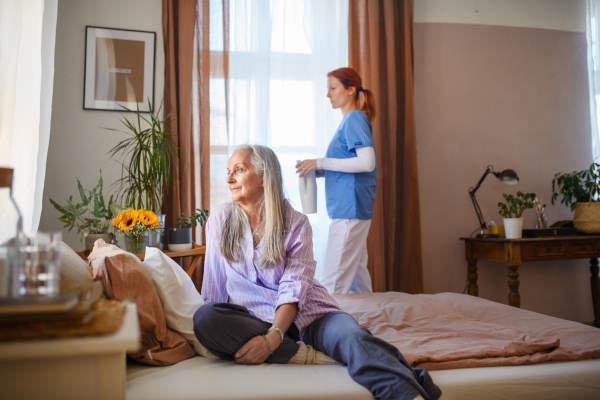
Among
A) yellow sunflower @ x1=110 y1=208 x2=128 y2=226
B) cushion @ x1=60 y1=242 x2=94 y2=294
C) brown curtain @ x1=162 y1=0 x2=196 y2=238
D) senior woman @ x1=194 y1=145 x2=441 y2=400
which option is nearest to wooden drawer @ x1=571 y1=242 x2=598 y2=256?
senior woman @ x1=194 y1=145 x2=441 y2=400

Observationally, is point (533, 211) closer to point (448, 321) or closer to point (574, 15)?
point (574, 15)

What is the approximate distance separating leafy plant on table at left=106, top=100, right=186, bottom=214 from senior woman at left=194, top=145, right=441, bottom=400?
3.07ft

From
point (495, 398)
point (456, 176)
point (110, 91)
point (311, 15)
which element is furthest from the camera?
point (456, 176)

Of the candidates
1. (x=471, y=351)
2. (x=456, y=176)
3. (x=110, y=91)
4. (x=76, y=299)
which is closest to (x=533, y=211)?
(x=456, y=176)

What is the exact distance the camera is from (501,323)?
1.58 meters

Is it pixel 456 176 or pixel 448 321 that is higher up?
pixel 456 176

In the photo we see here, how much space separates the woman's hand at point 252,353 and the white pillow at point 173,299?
0.39ft

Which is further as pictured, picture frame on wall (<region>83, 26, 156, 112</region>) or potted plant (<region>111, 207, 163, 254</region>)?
picture frame on wall (<region>83, 26, 156, 112</region>)

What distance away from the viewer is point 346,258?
2447 mm

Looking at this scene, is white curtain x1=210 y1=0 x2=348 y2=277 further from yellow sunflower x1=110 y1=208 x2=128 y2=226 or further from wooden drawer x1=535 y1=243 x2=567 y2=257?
wooden drawer x1=535 y1=243 x2=567 y2=257

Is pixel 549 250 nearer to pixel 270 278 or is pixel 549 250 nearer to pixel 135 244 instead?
pixel 270 278

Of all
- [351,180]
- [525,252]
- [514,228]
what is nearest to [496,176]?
[514,228]

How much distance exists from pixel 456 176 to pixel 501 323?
1.93m

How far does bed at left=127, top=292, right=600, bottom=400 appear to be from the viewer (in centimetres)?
100
